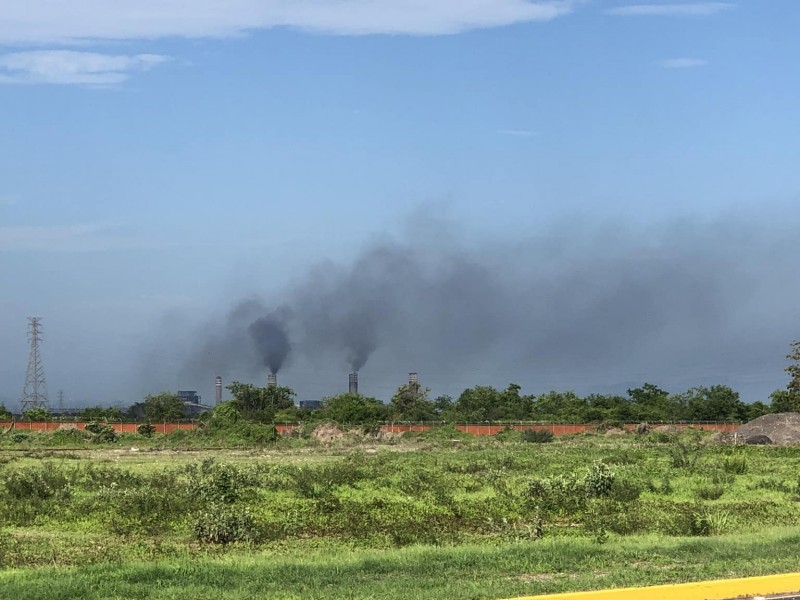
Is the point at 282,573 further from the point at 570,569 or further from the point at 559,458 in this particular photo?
the point at 559,458

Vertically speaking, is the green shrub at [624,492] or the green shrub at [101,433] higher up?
the green shrub at [101,433]

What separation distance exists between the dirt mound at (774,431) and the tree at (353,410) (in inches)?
1440

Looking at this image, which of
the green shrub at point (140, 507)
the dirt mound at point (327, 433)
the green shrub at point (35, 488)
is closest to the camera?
the green shrub at point (140, 507)

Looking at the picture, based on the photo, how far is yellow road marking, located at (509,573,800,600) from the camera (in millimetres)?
12195

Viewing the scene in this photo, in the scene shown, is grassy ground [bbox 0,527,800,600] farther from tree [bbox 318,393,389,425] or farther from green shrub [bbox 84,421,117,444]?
tree [bbox 318,393,389,425]

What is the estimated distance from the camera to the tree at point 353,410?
289 ft

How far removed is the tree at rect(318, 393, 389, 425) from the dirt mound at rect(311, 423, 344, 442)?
18.2 m

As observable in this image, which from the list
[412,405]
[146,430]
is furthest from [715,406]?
[146,430]

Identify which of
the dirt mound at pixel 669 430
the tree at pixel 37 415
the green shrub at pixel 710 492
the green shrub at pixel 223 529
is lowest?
the green shrub at pixel 710 492

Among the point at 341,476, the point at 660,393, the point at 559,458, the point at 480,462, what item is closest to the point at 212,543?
the point at 341,476

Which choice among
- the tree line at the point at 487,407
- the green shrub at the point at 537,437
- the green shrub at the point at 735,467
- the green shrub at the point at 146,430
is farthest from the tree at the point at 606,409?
the green shrub at the point at 735,467

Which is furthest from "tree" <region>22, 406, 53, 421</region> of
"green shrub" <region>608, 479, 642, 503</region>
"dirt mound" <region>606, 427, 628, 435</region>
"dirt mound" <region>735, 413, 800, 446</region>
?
"green shrub" <region>608, 479, 642, 503</region>

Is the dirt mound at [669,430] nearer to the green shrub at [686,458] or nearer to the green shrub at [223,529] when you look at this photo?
the green shrub at [686,458]

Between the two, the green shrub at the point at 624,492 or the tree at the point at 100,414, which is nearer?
the green shrub at the point at 624,492
